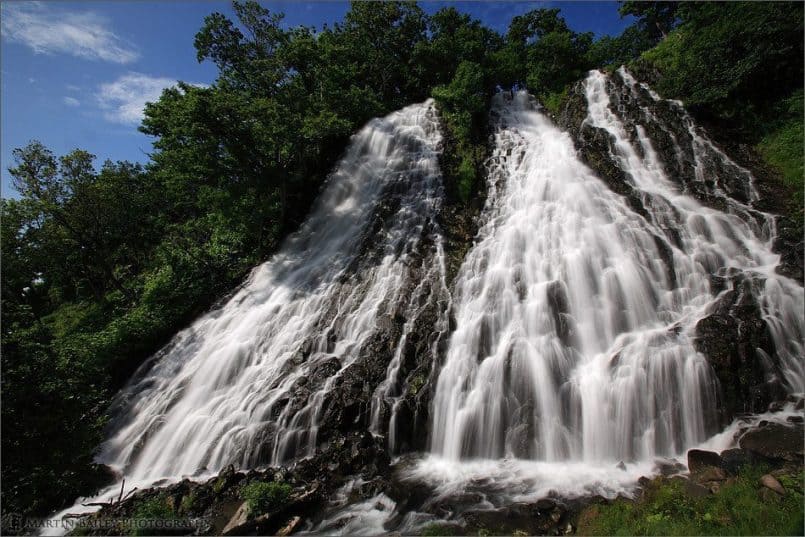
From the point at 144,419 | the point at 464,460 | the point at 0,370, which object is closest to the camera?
the point at 0,370

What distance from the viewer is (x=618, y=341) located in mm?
9766

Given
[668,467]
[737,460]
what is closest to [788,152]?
[737,460]

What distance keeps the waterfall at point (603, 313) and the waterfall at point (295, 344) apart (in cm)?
223

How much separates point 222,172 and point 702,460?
762 inches

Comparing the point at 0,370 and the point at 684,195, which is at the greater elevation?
the point at 684,195

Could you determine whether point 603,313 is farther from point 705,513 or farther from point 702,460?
point 705,513

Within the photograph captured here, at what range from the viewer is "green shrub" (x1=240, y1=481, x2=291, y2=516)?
23.5ft

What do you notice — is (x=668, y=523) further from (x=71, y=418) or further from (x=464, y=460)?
(x=71, y=418)

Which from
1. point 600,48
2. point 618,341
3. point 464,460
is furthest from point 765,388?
point 600,48

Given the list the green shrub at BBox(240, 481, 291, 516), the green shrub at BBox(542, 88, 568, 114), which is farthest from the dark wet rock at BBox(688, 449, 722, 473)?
the green shrub at BBox(542, 88, 568, 114)

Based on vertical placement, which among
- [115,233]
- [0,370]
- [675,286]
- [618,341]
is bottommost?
[0,370]

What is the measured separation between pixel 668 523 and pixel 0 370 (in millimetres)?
12136

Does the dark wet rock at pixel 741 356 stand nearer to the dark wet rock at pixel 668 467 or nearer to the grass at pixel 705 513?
the dark wet rock at pixel 668 467

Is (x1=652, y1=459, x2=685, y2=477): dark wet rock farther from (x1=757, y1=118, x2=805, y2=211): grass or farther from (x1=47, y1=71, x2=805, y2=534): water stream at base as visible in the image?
(x1=757, y1=118, x2=805, y2=211): grass
